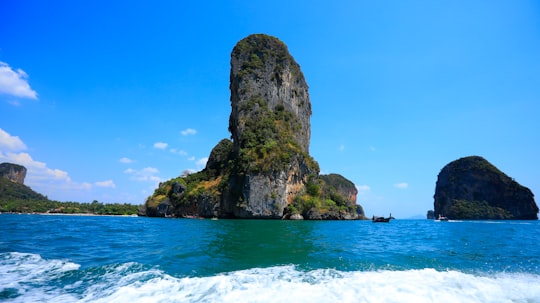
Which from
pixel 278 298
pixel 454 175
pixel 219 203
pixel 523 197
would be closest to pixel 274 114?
pixel 219 203

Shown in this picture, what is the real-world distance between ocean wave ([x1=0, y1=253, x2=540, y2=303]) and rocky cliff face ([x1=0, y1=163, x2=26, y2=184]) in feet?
532

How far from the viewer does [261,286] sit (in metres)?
7.49

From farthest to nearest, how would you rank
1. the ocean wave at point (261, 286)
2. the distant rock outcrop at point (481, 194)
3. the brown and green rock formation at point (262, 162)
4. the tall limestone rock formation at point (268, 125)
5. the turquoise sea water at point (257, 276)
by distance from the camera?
the distant rock outcrop at point (481, 194) → the brown and green rock formation at point (262, 162) → the tall limestone rock formation at point (268, 125) → the turquoise sea water at point (257, 276) → the ocean wave at point (261, 286)

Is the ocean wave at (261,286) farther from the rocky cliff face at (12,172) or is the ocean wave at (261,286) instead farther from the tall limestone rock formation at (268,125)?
the rocky cliff face at (12,172)

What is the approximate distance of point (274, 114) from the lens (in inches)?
2685

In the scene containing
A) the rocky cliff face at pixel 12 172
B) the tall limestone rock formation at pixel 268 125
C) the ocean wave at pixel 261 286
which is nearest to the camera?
the ocean wave at pixel 261 286

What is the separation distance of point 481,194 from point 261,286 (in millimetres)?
126978

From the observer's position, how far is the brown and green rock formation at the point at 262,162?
54094 mm

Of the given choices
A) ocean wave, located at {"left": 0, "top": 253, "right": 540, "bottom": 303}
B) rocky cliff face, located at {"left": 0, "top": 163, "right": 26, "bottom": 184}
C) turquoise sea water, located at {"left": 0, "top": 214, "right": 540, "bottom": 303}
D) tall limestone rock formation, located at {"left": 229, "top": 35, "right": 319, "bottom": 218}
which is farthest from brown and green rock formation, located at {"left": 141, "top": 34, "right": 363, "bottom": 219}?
rocky cliff face, located at {"left": 0, "top": 163, "right": 26, "bottom": 184}

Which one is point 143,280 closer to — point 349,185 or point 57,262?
point 57,262

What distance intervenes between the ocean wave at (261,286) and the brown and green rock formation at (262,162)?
43509mm

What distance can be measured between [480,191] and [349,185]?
176ft

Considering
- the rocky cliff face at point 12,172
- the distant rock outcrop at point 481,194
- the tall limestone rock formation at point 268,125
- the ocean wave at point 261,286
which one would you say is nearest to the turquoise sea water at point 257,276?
the ocean wave at point 261,286

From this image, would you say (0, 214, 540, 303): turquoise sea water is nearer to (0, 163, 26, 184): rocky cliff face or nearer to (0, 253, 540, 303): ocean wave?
(0, 253, 540, 303): ocean wave
